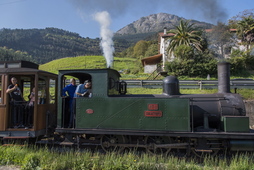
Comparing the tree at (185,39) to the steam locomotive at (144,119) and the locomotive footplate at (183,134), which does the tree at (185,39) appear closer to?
the steam locomotive at (144,119)

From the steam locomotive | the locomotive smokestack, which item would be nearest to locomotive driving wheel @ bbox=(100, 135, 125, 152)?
the steam locomotive

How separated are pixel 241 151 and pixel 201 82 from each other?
377 inches

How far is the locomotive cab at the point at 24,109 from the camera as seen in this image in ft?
20.3

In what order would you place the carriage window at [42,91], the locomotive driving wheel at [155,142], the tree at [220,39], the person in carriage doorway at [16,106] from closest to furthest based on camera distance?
the locomotive driving wheel at [155,142] → the person in carriage doorway at [16,106] → the carriage window at [42,91] → the tree at [220,39]

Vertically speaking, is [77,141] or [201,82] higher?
[201,82]

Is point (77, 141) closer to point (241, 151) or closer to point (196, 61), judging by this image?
point (241, 151)

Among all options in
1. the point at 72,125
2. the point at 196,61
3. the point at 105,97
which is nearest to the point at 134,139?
the point at 105,97

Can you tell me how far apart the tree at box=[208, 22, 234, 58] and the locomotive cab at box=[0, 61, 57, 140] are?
29.1 m

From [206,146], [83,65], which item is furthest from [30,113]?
[83,65]

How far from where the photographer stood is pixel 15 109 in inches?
251

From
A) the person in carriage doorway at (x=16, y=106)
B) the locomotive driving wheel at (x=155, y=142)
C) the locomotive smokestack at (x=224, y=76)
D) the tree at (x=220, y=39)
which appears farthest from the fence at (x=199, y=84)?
the tree at (x=220, y=39)

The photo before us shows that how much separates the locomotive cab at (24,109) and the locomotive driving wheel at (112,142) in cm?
199

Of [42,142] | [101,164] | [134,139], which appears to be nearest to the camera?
[101,164]

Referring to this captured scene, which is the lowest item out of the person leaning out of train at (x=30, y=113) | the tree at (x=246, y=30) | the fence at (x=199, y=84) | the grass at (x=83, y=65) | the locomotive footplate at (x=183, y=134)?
the locomotive footplate at (x=183, y=134)
